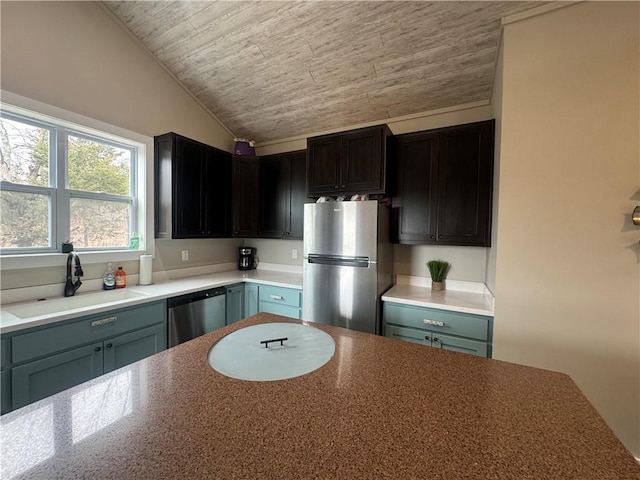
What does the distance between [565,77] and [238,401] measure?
95.8 inches

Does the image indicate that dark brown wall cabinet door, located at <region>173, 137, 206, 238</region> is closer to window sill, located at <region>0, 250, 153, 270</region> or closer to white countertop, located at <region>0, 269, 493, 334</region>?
window sill, located at <region>0, 250, 153, 270</region>

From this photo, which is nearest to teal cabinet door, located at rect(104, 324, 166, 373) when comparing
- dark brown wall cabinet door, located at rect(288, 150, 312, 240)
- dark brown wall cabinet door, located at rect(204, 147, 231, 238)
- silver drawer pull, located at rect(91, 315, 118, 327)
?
silver drawer pull, located at rect(91, 315, 118, 327)

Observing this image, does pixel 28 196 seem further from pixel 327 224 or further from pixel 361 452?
pixel 361 452

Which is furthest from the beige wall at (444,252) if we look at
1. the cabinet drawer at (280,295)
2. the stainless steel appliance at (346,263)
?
the cabinet drawer at (280,295)

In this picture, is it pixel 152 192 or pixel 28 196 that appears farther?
pixel 152 192

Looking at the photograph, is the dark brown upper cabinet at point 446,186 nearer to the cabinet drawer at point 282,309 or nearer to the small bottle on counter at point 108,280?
the cabinet drawer at point 282,309

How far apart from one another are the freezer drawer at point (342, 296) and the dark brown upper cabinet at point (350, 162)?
75 centimetres

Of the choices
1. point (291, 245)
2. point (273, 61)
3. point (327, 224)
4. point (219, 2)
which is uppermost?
point (219, 2)

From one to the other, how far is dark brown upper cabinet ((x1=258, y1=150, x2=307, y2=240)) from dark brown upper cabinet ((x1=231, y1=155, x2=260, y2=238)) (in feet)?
0.24

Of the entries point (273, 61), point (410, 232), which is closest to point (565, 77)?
point (410, 232)

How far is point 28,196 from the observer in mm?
1947

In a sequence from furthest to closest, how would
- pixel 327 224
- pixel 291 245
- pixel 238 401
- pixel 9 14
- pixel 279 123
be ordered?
pixel 291 245 < pixel 279 123 < pixel 327 224 < pixel 9 14 < pixel 238 401

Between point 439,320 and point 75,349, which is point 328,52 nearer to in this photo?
point 439,320

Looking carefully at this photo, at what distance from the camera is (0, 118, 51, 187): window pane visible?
184cm
